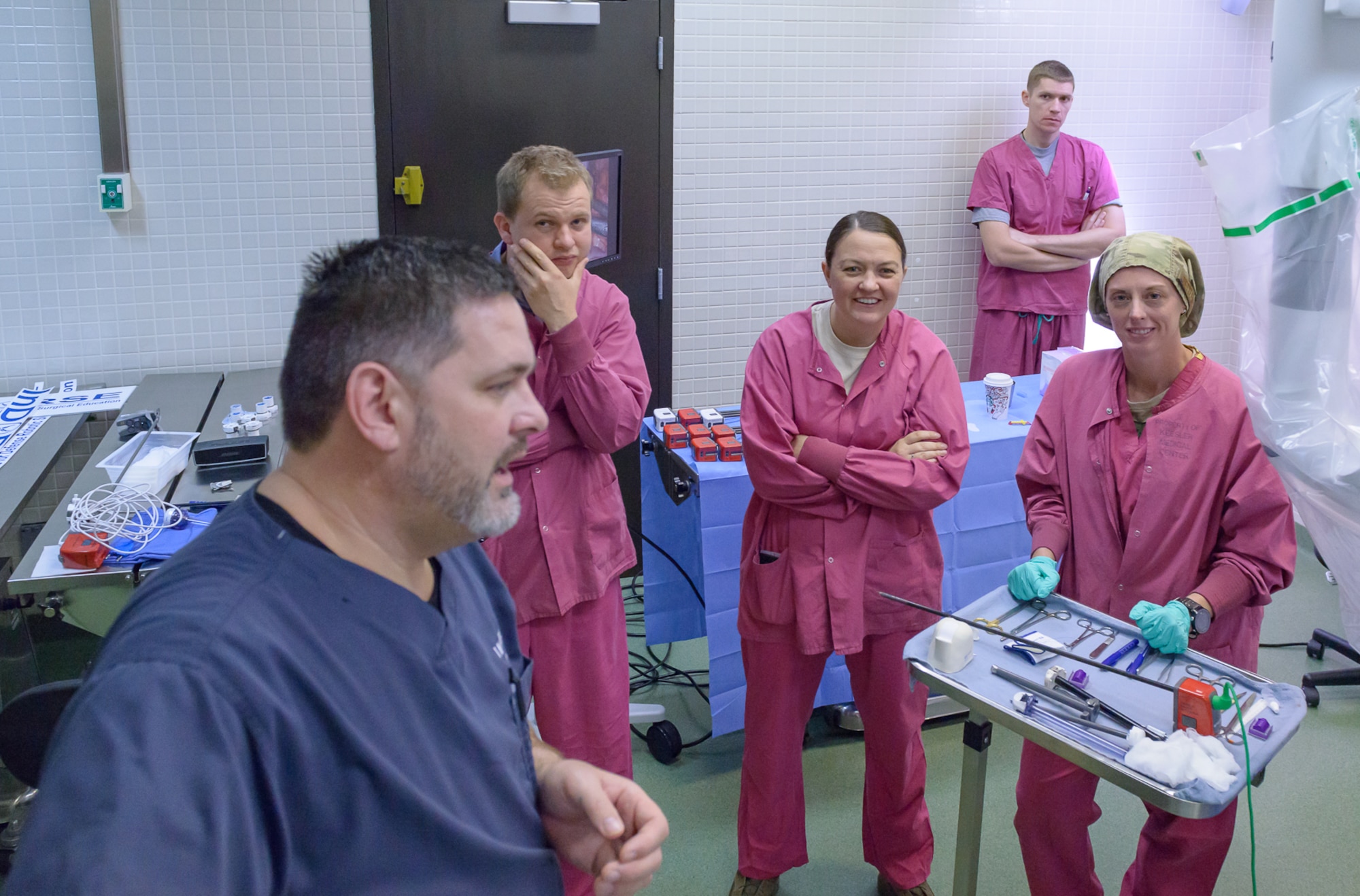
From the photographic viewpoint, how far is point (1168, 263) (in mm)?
2098

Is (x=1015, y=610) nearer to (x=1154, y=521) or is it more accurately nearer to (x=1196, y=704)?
(x=1154, y=521)

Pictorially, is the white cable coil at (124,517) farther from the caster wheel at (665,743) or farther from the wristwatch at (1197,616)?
the wristwatch at (1197,616)

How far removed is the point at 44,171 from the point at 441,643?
3108mm

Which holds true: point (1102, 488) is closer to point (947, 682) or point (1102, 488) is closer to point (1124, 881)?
point (947, 682)

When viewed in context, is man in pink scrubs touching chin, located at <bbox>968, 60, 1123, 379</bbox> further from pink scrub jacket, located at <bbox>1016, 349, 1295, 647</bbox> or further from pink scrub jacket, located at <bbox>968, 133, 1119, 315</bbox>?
pink scrub jacket, located at <bbox>1016, 349, 1295, 647</bbox>

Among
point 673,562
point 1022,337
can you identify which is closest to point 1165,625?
point 673,562

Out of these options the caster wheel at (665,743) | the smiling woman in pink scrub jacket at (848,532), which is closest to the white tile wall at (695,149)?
the caster wheel at (665,743)

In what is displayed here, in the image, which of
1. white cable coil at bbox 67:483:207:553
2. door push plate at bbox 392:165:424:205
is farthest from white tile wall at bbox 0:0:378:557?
white cable coil at bbox 67:483:207:553

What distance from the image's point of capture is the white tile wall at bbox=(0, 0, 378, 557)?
3430 mm

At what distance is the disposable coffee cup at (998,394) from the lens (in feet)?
10.7

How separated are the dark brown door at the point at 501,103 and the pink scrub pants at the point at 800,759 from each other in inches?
72.5

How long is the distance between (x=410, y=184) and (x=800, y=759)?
2388 millimetres

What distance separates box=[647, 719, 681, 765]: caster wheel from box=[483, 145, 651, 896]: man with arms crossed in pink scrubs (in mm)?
567

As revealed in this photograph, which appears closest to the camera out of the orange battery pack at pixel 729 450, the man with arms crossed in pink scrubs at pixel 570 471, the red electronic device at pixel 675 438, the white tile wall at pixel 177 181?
the man with arms crossed in pink scrubs at pixel 570 471
